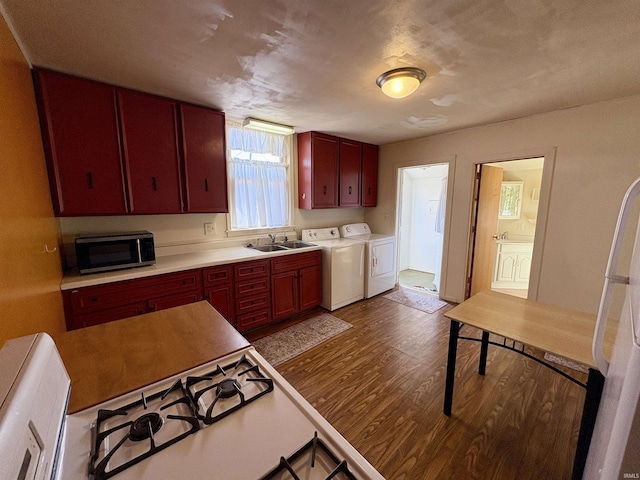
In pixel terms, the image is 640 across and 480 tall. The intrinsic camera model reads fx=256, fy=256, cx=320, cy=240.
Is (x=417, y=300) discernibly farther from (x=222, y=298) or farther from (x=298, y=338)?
(x=222, y=298)

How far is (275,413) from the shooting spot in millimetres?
Answer: 766

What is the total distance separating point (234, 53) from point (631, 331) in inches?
84.9

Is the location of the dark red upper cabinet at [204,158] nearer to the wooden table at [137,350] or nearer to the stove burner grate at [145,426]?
the wooden table at [137,350]

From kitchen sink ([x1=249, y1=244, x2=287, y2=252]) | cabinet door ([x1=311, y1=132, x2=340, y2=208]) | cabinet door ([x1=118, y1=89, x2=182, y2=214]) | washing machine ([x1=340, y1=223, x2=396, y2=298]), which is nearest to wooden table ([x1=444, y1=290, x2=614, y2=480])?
washing machine ([x1=340, y1=223, x2=396, y2=298])

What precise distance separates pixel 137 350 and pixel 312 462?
867mm

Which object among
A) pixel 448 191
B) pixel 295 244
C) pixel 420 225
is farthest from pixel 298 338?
pixel 420 225

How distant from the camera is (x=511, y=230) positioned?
479cm

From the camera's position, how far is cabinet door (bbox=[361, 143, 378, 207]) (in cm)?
419

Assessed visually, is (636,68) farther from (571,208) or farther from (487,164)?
(487,164)

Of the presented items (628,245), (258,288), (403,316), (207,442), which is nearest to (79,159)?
(258,288)

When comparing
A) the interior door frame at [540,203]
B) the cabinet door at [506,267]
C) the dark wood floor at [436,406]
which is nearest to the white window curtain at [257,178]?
the dark wood floor at [436,406]

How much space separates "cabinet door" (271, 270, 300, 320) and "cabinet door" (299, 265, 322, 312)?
0.26 feet

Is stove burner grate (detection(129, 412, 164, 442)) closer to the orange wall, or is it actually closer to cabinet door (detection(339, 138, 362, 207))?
the orange wall

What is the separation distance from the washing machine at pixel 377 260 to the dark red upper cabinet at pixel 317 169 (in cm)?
75
